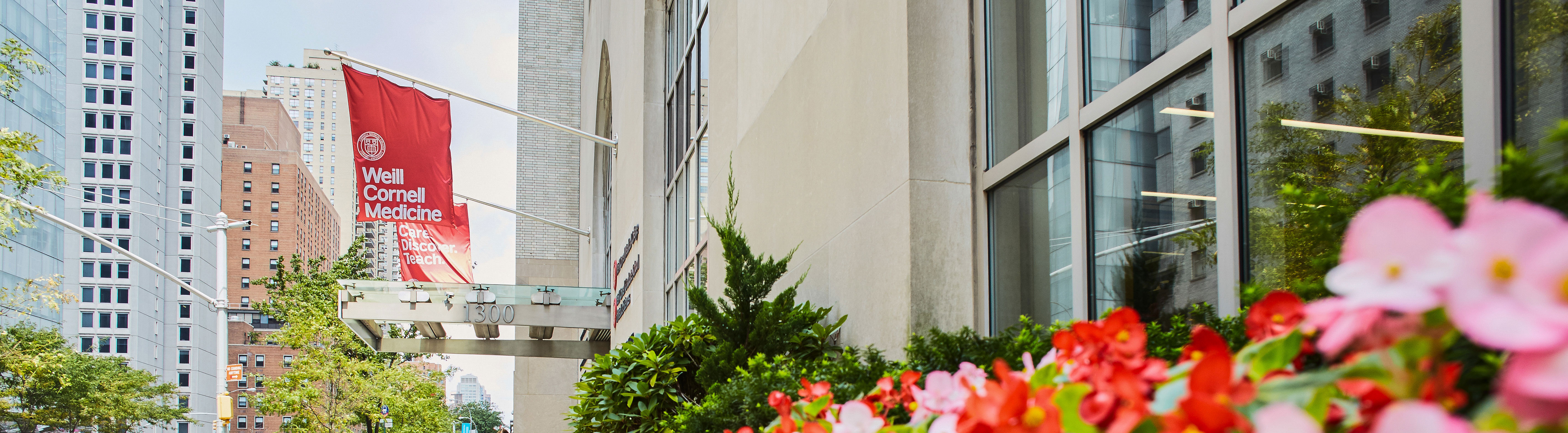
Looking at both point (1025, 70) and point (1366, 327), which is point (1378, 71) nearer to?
point (1366, 327)

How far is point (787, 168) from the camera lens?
20.1 feet

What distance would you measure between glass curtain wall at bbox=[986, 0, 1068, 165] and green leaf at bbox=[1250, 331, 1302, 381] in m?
2.65

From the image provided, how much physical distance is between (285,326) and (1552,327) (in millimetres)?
38554

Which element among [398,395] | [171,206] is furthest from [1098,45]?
[171,206]

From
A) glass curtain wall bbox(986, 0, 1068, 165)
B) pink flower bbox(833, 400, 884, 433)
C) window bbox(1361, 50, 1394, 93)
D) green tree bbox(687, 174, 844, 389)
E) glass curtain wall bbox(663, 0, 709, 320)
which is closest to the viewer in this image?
pink flower bbox(833, 400, 884, 433)

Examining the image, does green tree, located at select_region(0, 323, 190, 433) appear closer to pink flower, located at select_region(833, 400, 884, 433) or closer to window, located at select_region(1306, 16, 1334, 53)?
pink flower, located at select_region(833, 400, 884, 433)

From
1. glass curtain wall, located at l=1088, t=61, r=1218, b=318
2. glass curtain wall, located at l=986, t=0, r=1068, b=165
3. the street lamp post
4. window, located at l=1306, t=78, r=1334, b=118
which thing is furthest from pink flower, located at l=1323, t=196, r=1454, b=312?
the street lamp post

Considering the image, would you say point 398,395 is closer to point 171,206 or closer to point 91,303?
point 91,303

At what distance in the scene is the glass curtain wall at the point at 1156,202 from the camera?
2.83 metres

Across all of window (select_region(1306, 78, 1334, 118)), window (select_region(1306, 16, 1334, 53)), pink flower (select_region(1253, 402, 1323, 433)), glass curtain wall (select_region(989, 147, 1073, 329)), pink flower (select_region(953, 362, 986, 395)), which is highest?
window (select_region(1306, 16, 1334, 53))

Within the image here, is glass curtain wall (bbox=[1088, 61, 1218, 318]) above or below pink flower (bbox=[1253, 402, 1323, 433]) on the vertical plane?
above

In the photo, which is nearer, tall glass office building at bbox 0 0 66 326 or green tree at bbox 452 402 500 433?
tall glass office building at bbox 0 0 66 326

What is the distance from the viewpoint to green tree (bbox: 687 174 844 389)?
189 inches

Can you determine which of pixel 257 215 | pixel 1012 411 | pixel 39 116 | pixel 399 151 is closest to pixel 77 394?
pixel 39 116
